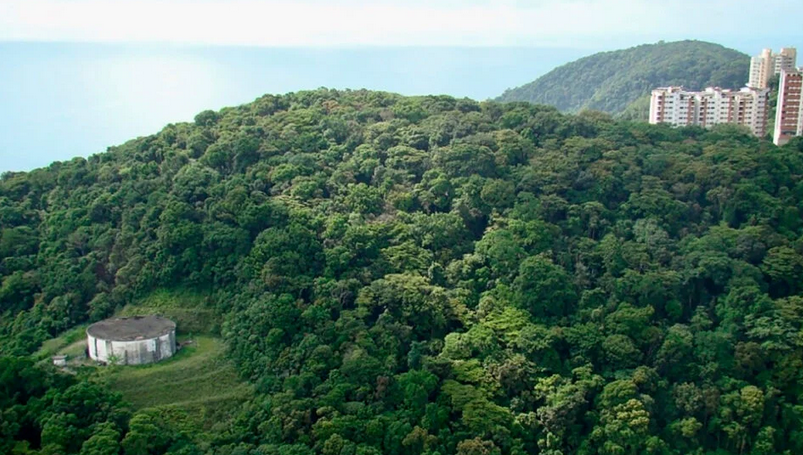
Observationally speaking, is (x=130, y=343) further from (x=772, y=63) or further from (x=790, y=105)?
(x=772, y=63)

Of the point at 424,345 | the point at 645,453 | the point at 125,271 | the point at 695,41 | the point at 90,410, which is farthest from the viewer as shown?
the point at 695,41

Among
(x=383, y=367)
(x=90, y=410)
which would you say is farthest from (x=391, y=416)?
(x=90, y=410)

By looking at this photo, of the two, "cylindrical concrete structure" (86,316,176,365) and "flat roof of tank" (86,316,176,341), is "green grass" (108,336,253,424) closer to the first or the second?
"cylindrical concrete structure" (86,316,176,365)

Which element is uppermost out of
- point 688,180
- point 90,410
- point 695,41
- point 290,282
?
point 695,41

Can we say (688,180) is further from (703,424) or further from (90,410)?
(90,410)

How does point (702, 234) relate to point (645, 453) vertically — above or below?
above

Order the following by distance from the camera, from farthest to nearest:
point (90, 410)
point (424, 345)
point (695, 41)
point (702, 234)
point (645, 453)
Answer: point (695, 41), point (702, 234), point (424, 345), point (645, 453), point (90, 410)

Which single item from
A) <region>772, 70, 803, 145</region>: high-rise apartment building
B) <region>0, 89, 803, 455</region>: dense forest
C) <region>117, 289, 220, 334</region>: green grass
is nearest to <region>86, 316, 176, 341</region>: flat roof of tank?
<region>117, 289, 220, 334</region>: green grass
